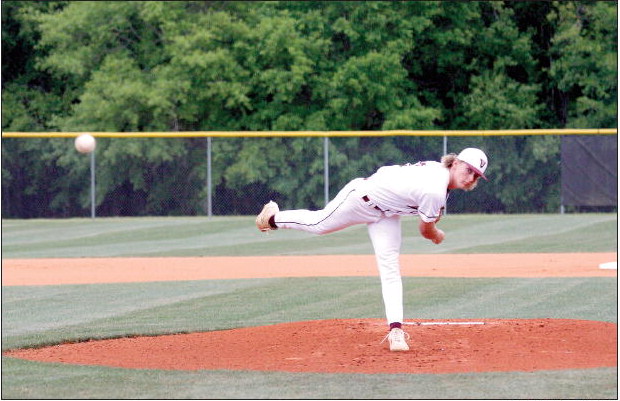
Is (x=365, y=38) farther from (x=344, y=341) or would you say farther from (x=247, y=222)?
(x=344, y=341)

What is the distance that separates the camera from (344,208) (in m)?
7.38

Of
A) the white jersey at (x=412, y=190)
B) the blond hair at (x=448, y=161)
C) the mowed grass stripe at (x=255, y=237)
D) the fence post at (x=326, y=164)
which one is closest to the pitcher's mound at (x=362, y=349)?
the white jersey at (x=412, y=190)

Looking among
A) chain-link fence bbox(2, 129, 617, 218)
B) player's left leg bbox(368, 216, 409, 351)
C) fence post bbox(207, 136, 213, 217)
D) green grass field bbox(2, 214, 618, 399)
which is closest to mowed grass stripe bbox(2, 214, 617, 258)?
green grass field bbox(2, 214, 618, 399)

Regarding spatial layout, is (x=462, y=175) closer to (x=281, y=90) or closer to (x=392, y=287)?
(x=392, y=287)

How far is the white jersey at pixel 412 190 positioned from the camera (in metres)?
6.91

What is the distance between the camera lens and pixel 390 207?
720 cm

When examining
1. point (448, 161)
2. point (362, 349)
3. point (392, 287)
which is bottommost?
point (362, 349)

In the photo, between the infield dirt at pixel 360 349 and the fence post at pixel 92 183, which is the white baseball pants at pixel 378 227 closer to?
the infield dirt at pixel 360 349

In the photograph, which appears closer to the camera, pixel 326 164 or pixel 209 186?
pixel 326 164

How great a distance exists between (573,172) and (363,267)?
10369 mm

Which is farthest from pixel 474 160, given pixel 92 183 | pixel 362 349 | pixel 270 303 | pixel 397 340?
pixel 92 183

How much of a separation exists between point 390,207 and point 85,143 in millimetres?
16318

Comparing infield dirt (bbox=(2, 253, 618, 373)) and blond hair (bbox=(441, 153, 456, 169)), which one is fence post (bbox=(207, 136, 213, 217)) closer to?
infield dirt (bbox=(2, 253, 618, 373))

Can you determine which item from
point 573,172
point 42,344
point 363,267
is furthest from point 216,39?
point 42,344
